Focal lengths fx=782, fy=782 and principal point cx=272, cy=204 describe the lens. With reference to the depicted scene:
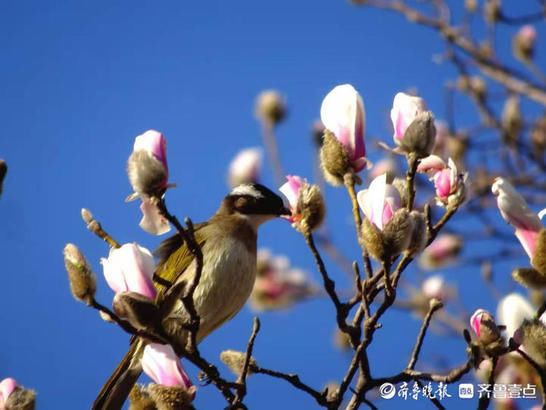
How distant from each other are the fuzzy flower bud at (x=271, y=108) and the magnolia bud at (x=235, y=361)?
402cm

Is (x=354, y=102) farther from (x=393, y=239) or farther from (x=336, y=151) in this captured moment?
(x=393, y=239)

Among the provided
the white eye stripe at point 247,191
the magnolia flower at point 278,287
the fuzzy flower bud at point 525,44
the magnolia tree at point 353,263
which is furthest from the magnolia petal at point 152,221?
the fuzzy flower bud at point 525,44

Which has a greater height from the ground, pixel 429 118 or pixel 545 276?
pixel 429 118

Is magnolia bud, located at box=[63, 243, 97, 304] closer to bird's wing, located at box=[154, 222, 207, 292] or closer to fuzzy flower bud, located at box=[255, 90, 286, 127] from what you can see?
bird's wing, located at box=[154, 222, 207, 292]

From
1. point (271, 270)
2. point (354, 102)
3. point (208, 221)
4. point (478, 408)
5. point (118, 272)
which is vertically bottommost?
point (478, 408)

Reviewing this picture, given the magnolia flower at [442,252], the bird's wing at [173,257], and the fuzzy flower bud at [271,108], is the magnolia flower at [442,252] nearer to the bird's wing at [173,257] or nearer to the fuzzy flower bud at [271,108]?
the fuzzy flower bud at [271,108]

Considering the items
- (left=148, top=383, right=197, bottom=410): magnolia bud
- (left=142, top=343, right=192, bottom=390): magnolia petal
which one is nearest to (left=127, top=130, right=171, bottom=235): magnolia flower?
(left=142, top=343, right=192, bottom=390): magnolia petal

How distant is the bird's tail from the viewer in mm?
2803

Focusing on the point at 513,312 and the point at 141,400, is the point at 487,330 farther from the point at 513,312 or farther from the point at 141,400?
the point at 141,400

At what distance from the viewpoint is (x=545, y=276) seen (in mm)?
2123

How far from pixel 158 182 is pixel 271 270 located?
13.7ft

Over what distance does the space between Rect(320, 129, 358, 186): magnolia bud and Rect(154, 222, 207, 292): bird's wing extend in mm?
956

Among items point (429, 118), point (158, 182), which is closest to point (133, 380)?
point (158, 182)

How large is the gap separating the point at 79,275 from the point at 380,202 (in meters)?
0.80
